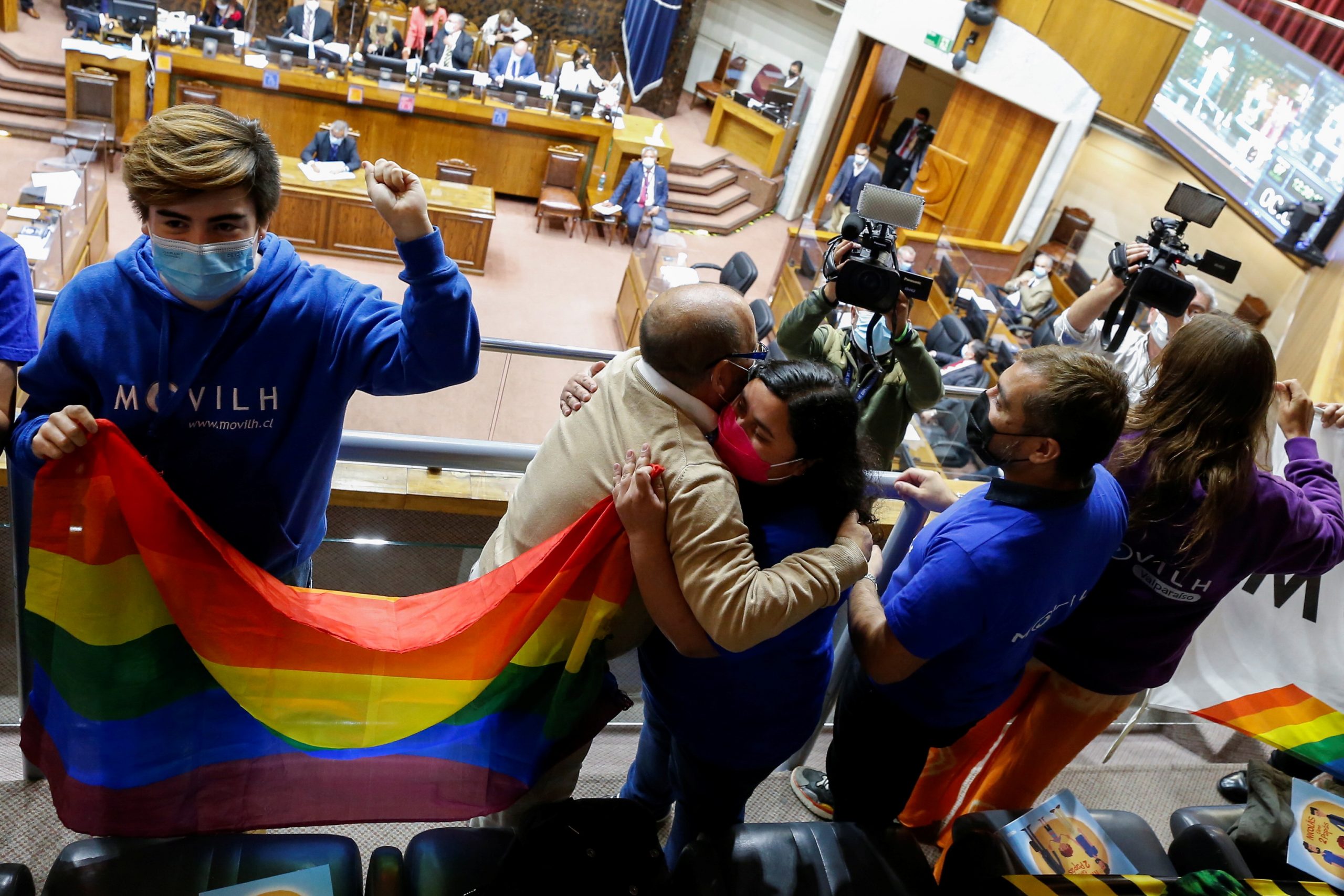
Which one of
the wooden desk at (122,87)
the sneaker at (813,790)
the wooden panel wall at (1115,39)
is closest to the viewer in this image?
the sneaker at (813,790)

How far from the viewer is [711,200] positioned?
1216cm

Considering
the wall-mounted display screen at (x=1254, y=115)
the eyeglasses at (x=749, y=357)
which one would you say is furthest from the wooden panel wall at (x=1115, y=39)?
the eyeglasses at (x=749, y=357)

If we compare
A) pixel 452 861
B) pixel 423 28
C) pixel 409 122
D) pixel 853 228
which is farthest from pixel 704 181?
pixel 452 861

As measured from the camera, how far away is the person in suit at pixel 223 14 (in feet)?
33.4

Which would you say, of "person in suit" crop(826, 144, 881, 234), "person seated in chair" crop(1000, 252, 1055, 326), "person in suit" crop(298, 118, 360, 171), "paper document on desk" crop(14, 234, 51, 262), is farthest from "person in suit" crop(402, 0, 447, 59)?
"person seated in chair" crop(1000, 252, 1055, 326)

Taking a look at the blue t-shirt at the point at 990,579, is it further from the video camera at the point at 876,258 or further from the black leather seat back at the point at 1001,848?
the video camera at the point at 876,258

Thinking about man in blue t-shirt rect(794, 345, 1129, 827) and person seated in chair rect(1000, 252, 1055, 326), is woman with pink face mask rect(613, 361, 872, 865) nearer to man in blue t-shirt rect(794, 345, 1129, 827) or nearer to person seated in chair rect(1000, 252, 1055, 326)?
man in blue t-shirt rect(794, 345, 1129, 827)

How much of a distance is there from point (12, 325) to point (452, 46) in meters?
10.2

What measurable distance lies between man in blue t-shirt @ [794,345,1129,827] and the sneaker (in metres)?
0.52

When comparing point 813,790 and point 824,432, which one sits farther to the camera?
point 813,790

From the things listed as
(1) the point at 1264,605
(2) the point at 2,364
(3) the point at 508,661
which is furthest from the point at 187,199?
(1) the point at 1264,605

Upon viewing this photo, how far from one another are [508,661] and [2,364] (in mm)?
1030

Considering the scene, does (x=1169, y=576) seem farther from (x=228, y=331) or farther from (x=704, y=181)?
(x=704, y=181)

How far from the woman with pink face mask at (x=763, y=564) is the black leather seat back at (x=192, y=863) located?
2.09ft
